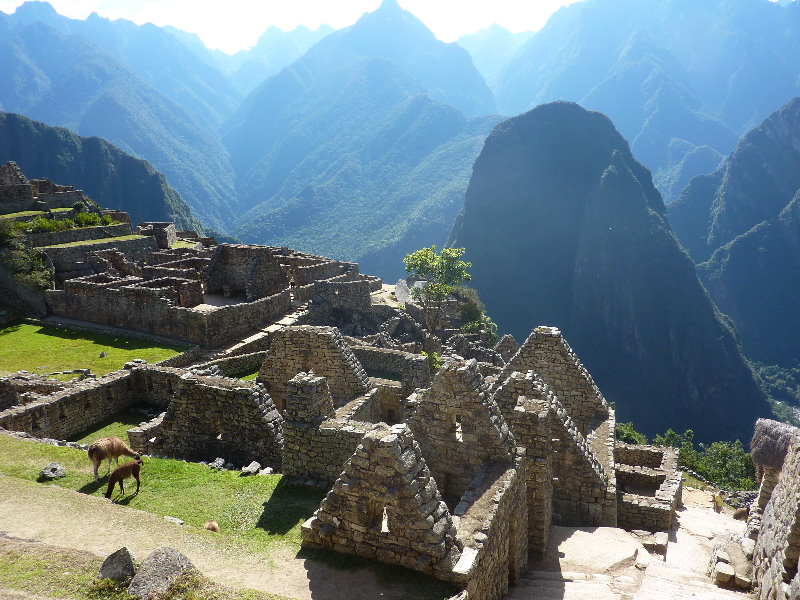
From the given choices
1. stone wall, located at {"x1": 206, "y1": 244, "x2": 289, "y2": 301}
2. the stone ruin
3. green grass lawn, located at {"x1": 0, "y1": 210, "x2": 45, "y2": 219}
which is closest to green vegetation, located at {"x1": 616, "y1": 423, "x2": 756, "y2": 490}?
the stone ruin

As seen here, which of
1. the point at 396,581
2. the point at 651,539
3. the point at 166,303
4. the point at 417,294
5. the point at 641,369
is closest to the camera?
the point at 396,581

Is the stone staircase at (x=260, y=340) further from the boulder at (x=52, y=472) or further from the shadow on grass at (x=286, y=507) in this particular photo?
the shadow on grass at (x=286, y=507)

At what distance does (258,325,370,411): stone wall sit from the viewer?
458 inches

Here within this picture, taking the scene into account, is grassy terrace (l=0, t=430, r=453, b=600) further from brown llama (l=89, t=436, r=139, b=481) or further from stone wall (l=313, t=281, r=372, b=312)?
stone wall (l=313, t=281, r=372, b=312)

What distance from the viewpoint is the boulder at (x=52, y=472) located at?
359 inches

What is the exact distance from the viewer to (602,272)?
14525 cm

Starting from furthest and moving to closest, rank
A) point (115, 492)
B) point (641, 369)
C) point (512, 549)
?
point (641, 369)
point (115, 492)
point (512, 549)

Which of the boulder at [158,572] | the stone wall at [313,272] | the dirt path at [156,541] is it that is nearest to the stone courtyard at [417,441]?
the dirt path at [156,541]

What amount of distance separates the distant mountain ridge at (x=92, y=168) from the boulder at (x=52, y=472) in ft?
451

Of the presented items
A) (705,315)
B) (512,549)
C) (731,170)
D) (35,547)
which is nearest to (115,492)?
(35,547)

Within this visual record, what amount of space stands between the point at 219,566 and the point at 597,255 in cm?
15370

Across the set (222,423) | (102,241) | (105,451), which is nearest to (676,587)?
(222,423)

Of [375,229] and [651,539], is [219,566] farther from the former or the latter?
[375,229]

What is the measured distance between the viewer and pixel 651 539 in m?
10.2
